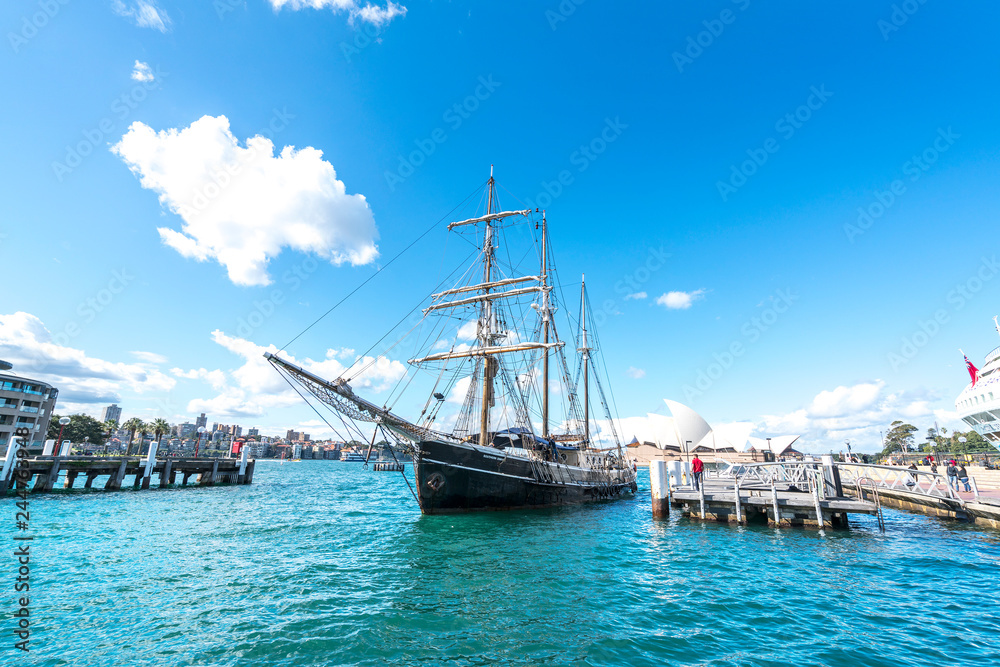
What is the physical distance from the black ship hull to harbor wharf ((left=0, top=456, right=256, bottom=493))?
27687 mm

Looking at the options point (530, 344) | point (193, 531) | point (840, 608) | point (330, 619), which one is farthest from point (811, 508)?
point (193, 531)

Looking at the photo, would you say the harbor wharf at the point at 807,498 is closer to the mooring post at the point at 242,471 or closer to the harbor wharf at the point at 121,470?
the harbor wharf at the point at 121,470

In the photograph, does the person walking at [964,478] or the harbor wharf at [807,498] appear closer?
the harbor wharf at [807,498]

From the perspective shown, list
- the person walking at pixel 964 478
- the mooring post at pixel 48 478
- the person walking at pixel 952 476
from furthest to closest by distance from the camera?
the mooring post at pixel 48 478 → the person walking at pixel 964 478 → the person walking at pixel 952 476

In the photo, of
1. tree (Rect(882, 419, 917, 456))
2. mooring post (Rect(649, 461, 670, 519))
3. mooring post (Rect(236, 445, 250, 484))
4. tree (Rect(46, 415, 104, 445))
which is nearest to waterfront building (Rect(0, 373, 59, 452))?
mooring post (Rect(236, 445, 250, 484))

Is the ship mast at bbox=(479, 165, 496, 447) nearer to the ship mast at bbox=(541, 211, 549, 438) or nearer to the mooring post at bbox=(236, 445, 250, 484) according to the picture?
the ship mast at bbox=(541, 211, 549, 438)

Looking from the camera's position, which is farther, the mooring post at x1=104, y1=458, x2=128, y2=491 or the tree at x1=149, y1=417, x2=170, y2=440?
the tree at x1=149, y1=417, x2=170, y2=440

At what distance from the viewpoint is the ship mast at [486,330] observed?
1137 inches

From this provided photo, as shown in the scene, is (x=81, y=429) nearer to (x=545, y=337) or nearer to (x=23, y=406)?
(x=23, y=406)

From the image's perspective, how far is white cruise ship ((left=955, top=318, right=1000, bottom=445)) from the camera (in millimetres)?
41875

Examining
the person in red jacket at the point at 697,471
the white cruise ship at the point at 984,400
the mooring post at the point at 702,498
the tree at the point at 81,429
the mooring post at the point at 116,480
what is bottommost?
the mooring post at the point at 116,480

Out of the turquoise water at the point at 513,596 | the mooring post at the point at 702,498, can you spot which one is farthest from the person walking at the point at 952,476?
the mooring post at the point at 702,498

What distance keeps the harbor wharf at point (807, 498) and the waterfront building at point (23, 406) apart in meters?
71.8

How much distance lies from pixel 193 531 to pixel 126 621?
12.7 m
